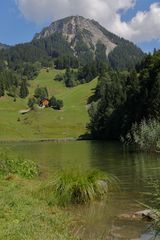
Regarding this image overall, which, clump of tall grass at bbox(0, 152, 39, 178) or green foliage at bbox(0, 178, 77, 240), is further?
clump of tall grass at bbox(0, 152, 39, 178)

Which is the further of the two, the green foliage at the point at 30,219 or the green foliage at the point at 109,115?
the green foliage at the point at 109,115

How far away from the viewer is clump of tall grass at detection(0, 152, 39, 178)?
33.4 meters

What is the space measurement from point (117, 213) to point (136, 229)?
3.56 metres

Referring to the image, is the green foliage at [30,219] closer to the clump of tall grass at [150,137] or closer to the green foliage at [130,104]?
the clump of tall grass at [150,137]

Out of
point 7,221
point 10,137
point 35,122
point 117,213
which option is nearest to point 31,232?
point 7,221

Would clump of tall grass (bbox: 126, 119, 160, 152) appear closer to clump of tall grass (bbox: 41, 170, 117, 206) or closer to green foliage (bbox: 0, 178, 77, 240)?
clump of tall grass (bbox: 41, 170, 117, 206)

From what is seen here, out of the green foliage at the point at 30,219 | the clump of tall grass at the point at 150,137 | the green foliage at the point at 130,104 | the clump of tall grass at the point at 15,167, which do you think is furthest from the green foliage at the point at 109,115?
the green foliage at the point at 30,219

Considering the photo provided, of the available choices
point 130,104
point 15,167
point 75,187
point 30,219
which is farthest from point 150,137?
point 130,104

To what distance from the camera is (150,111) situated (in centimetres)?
10606

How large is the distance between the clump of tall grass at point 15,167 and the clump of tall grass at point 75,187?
9.34 metres

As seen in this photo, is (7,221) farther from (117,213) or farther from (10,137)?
(10,137)

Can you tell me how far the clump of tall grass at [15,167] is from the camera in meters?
33.4

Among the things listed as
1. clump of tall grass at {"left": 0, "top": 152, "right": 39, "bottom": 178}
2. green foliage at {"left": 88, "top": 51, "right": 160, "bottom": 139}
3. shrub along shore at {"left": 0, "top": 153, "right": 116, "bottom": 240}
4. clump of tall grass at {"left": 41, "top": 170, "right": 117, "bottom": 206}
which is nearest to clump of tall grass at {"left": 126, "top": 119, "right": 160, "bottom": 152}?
green foliage at {"left": 88, "top": 51, "right": 160, "bottom": 139}

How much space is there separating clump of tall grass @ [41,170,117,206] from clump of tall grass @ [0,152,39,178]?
9341mm
